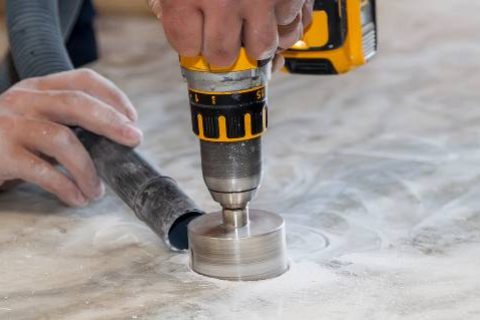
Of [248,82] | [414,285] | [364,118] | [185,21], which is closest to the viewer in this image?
→ [185,21]

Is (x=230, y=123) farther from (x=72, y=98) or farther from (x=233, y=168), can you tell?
(x=72, y=98)

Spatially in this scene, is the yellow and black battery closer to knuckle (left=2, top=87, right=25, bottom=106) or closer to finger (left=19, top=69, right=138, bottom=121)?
finger (left=19, top=69, right=138, bottom=121)

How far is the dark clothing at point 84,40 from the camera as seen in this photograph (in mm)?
2748

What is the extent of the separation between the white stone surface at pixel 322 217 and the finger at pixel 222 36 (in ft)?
1.22

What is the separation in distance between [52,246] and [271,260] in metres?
0.41

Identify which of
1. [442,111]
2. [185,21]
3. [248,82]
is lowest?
[442,111]

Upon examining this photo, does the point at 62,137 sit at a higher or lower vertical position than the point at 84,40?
higher

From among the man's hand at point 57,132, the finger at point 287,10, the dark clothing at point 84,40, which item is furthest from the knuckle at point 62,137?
the dark clothing at point 84,40

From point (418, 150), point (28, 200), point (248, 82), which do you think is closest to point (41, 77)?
point (28, 200)

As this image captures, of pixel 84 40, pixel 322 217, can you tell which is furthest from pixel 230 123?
pixel 84 40

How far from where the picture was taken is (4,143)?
1.78 m

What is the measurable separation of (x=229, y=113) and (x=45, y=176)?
532mm

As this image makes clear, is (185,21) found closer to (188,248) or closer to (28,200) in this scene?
(188,248)

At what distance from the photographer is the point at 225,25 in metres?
1.28
